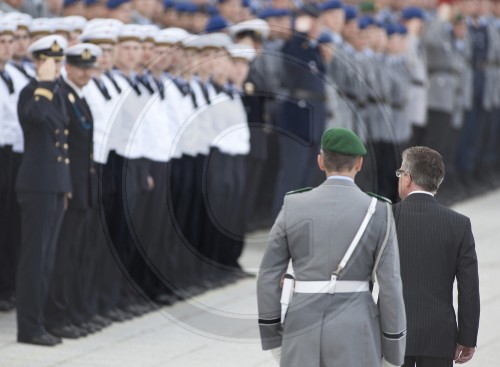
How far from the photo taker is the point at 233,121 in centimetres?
1071

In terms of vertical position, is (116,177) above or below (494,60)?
below

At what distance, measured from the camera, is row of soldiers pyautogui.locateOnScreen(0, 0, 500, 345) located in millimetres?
8453

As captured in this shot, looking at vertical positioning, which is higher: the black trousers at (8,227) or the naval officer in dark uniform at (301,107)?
the naval officer in dark uniform at (301,107)

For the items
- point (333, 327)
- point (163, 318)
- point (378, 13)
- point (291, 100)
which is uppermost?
point (378, 13)

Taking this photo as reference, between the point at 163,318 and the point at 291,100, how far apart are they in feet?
11.5

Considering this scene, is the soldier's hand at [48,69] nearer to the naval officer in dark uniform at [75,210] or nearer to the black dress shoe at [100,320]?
the naval officer in dark uniform at [75,210]

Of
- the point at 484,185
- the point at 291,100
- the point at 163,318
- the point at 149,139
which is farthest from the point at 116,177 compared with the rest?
the point at 484,185

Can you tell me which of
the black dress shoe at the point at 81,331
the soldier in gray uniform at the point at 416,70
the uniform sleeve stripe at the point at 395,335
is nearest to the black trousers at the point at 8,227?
the black dress shoe at the point at 81,331

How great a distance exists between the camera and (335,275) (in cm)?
529

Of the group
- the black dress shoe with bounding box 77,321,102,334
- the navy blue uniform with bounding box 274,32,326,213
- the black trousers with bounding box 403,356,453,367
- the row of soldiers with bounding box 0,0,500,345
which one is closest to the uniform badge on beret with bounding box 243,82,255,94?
the row of soldiers with bounding box 0,0,500,345

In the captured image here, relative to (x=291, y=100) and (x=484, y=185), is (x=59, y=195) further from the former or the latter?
(x=484, y=185)

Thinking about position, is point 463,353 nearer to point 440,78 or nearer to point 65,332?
point 65,332

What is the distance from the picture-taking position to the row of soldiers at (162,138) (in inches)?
333

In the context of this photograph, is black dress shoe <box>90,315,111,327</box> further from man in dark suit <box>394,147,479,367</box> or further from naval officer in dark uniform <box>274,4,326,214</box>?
naval officer in dark uniform <box>274,4,326,214</box>
